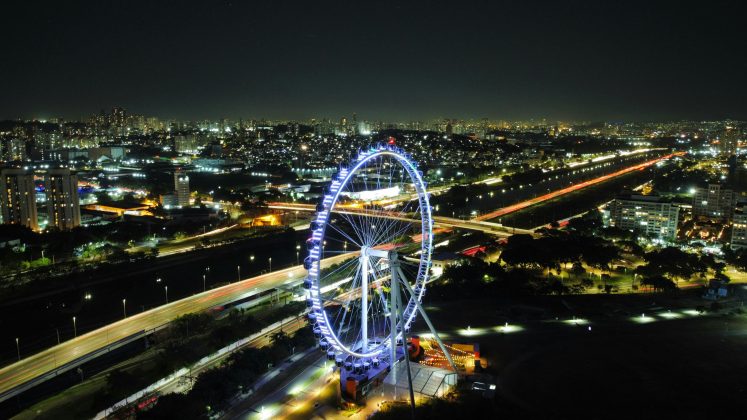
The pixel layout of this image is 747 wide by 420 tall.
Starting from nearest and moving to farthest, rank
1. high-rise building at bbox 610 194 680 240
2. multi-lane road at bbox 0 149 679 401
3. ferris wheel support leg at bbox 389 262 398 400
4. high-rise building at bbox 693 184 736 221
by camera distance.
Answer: ferris wheel support leg at bbox 389 262 398 400, multi-lane road at bbox 0 149 679 401, high-rise building at bbox 610 194 680 240, high-rise building at bbox 693 184 736 221

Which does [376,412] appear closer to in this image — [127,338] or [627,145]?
[127,338]

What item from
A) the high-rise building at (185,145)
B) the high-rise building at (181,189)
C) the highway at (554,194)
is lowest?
the highway at (554,194)

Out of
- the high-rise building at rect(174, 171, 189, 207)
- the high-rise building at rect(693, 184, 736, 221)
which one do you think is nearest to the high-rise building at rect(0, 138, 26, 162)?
the high-rise building at rect(174, 171, 189, 207)

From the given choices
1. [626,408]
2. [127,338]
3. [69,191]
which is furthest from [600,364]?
[69,191]

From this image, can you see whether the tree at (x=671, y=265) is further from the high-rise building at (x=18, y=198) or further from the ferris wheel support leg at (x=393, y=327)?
the high-rise building at (x=18, y=198)

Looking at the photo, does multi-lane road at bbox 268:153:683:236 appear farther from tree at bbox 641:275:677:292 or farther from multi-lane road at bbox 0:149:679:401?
tree at bbox 641:275:677:292

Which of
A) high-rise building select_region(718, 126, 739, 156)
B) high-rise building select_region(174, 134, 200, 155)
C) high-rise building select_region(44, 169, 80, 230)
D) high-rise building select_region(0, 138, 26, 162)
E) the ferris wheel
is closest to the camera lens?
the ferris wheel

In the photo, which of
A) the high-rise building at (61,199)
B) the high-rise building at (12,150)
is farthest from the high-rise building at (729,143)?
the high-rise building at (12,150)
